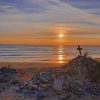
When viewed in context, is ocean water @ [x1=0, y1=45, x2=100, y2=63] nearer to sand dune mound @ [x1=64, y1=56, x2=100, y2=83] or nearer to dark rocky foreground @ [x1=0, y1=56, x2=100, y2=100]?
sand dune mound @ [x1=64, y1=56, x2=100, y2=83]

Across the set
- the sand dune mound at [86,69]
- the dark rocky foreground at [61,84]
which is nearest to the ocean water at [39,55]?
the sand dune mound at [86,69]

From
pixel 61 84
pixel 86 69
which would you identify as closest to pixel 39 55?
pixel 86 69

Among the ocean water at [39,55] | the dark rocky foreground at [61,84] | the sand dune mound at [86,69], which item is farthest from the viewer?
the ocean water at [39,55]

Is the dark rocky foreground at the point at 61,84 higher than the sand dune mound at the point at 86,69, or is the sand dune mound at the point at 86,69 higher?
the sand dune mound at the point at 86,69

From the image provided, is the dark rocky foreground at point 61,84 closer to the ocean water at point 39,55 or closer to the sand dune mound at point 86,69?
the sand dune mound at point 86,69

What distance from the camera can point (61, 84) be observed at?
15180mm

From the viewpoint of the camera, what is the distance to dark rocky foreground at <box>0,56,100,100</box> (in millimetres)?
14539

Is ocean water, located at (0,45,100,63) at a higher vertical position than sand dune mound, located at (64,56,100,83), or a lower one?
lower

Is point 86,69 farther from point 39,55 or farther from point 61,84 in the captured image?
point 39,55

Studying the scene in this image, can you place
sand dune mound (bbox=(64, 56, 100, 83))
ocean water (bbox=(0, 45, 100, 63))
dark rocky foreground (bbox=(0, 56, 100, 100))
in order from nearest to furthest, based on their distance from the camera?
1. dark rocky foreground (bbox=(0, 56, 100, 100))
2. sand dune mound (bbox=(64, 56, 100, 83))
3. ocean water (bbox=(0, 45, 100, 63))

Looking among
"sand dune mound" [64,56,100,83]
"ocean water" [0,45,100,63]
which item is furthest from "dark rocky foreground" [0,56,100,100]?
"ocean water" [0,45,100,63]

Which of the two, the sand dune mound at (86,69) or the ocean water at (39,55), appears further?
the ocean water at (39,55)

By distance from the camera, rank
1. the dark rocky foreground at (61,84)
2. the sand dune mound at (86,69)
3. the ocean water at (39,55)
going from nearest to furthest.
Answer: the dark rocky foreground at (61,84) → the sand dune mound at (86,69) → the ocean water at (39,55)

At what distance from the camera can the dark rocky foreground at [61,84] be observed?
47.7 ft
